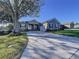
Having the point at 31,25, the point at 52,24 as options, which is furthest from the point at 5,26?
the point at 52,24

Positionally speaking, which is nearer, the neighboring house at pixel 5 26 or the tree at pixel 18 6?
the tree at pixel 18 6

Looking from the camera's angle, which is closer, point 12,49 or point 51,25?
point 12,49

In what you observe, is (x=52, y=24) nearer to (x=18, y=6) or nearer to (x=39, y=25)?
(x=39, y=25)

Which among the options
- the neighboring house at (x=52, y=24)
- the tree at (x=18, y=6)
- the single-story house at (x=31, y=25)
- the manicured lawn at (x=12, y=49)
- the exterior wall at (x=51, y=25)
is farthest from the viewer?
the neighboring house at (x=52, y=24)

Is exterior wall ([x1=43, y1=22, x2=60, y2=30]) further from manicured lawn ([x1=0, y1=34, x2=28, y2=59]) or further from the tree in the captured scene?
manicured lawn ([x1=0, y1=34, x2=28, y2=59])

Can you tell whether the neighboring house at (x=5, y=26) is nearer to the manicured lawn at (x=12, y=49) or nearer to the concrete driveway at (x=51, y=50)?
the manicured lawn at (x=12, y=49)

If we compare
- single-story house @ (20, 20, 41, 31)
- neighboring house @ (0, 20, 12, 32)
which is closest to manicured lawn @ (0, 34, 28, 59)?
neighboring house @ (0, 20, 12, 32)

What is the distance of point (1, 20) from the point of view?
35.8 m

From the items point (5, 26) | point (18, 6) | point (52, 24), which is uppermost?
point (18, 6)

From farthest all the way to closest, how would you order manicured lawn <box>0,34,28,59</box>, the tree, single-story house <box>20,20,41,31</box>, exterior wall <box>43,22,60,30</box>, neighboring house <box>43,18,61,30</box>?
neighboring house <box>43,18,61,30</box> → exterior wall <box>43,22,60,30</box> → single-story house <box>20,20,41,31</box> → the tree → manicured lawn <box>0,34,28,59</box>

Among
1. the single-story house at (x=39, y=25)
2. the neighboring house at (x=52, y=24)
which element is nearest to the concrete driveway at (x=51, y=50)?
the single-story house at (x=39, y=25)

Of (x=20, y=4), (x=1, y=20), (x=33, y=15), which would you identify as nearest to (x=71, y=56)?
(x=20, y=4)

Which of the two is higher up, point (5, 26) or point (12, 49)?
point (5, 26)

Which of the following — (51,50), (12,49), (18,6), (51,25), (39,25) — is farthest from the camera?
(51,25)
